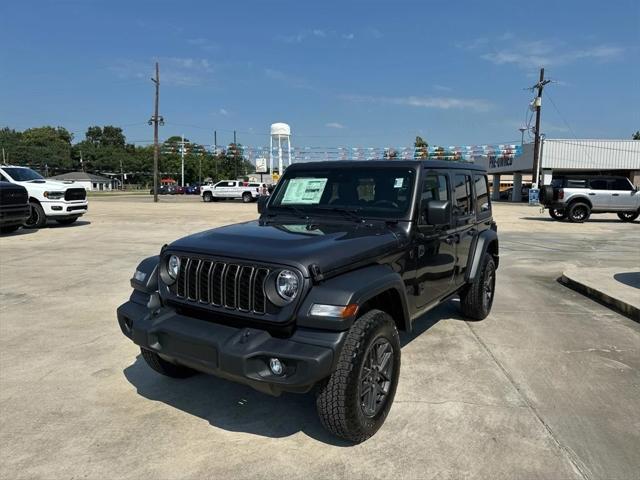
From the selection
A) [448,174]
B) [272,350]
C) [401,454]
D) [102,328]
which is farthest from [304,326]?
[102,328]

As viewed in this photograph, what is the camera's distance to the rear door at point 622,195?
64.7 feet

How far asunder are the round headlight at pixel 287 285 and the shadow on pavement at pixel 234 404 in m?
0.98

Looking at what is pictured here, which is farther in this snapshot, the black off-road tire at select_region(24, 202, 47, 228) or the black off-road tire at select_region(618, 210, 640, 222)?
the black off-road tire at select_region(618, 210, 640, 222)

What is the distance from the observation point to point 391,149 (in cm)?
4041

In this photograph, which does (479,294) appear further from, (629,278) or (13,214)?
(13,214)

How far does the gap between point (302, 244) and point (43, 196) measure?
13986 millimetres

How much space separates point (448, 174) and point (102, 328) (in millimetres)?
3978

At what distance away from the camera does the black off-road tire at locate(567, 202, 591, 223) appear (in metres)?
19.8

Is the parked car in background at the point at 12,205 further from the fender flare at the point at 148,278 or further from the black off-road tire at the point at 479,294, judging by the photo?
the black off-road tire at the point at 479,294

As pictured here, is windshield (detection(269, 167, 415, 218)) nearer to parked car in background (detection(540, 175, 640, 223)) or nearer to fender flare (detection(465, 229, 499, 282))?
fender flare (detection(465, 229, 499, 282))

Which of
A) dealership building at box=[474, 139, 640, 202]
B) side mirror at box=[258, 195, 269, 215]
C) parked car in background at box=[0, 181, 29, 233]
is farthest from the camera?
dealership building at box=[474, 139, 640, 202]

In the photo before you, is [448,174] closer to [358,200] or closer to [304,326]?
[358,200]

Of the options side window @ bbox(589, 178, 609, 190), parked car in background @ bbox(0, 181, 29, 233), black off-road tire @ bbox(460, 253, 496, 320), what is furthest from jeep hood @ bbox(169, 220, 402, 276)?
side window @ bbox(589, 178, 609, 190)

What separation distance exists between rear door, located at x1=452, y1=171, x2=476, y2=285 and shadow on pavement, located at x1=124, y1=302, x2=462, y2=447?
212 centimetres
